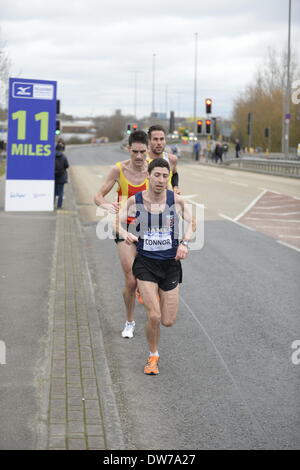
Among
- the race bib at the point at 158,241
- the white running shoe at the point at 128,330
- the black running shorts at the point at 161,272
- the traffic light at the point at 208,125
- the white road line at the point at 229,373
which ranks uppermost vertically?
the traffic light at the point at 208,125

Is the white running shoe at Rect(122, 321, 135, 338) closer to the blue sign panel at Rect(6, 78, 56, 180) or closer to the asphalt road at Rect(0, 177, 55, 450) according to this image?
the asphalt road at Rect(0, 177, 55, 450)

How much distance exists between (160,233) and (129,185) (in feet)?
3.66

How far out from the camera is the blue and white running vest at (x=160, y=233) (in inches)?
255

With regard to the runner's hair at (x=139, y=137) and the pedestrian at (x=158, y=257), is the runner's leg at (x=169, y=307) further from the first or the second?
the runner's hair at (x=139, y=137)

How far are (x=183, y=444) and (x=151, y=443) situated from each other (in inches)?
7.8

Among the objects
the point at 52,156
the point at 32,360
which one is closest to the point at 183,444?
the point at 32,360

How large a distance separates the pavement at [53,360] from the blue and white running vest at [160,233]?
1.02m

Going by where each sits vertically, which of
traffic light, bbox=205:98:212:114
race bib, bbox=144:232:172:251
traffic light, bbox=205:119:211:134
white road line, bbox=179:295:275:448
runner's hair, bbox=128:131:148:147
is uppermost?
traffic light, bbox=205:98:212:114

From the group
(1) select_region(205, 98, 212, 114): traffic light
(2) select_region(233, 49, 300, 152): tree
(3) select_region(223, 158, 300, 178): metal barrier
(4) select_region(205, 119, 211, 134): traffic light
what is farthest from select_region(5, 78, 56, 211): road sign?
(2) select_region(233, 49, 300, 152): tree

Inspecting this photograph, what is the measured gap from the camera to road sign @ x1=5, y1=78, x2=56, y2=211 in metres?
15.4

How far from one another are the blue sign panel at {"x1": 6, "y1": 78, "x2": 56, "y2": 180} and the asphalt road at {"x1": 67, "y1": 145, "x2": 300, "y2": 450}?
12.2 feet

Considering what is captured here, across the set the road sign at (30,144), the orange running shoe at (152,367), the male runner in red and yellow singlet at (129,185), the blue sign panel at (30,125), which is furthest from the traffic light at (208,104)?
the orange running shoe at (152,367)

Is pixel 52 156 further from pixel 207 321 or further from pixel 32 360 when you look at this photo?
pixel 32 360

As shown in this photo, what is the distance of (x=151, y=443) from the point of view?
16.0ft
